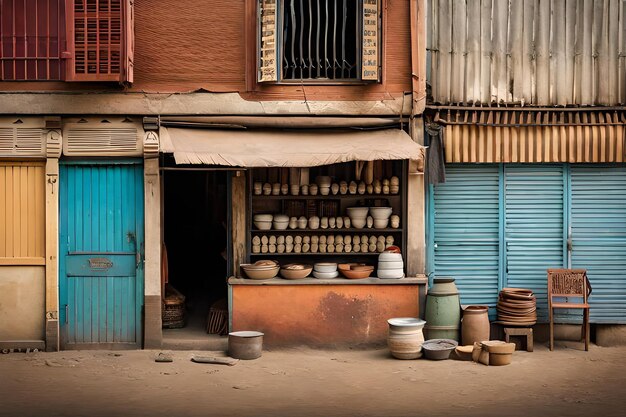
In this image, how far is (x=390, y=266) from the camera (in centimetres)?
1089

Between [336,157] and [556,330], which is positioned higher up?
[336,157]

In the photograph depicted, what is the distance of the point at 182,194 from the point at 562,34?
862cm

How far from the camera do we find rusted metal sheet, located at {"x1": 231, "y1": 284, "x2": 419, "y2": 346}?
1091 cm

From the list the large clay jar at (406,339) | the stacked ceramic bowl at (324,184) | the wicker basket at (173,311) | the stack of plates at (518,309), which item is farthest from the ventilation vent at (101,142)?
the stack of plates at (518,309)

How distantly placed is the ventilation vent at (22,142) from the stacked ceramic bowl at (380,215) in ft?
15.3

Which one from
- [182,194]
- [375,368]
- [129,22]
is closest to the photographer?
[375,368]

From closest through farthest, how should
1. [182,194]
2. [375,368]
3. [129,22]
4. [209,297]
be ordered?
[375,368] < [129,22] < [209,297] < [182,194]

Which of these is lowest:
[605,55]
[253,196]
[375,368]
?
[375,368]

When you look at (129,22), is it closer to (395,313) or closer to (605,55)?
(395,313)

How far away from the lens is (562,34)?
443 inches

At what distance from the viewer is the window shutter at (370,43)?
428 inches

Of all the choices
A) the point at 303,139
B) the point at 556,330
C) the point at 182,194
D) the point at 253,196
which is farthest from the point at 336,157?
the point at 182,194

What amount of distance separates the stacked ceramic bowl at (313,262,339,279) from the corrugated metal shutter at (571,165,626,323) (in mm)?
3466

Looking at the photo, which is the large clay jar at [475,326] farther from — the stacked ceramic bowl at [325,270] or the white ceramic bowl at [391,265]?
the stacked ceramic bowl at [325,270]
